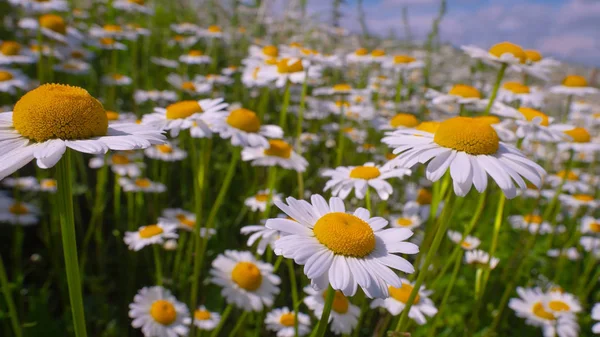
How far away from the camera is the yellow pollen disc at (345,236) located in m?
1.26

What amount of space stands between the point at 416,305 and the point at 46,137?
1721 mm

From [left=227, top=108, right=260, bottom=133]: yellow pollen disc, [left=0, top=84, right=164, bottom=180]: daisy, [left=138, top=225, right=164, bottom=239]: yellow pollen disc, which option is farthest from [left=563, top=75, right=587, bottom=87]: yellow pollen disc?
[left=0, top=84, right=164, bottom=180]: daisy

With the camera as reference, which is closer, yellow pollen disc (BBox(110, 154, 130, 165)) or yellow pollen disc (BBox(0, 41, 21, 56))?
yellow pollen disc (BBox(110, 154, 130, 165))

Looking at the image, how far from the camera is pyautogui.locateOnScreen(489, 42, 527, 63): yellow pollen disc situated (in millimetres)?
2586

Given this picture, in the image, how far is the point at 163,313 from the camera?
2.14 m

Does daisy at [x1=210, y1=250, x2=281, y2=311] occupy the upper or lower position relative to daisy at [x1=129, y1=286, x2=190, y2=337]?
upper

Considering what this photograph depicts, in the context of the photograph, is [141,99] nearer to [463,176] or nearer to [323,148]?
[323,148]

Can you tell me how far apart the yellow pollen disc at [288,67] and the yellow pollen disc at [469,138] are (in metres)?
1.85

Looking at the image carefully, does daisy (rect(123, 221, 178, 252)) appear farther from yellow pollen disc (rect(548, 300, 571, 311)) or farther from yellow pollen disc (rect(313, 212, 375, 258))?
yellow pollen disc (rect(548, 300, 571, 311))

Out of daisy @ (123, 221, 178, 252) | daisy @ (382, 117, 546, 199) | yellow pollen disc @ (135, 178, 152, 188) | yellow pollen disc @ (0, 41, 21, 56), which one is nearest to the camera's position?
daisy @ (382, 117, 546, 199)

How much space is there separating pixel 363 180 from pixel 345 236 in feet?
3.05

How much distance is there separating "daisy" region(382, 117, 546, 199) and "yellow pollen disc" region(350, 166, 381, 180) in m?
0.57

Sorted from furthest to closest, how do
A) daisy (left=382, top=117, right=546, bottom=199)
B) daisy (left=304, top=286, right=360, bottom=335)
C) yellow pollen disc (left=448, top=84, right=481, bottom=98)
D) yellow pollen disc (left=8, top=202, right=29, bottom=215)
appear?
yellow pollen disc (left=8, top=202, right=29, bottom=215)
yellow pollen disc (left=448, top=84, right=481, bottom=98)
daisy (left=304, top=286, right=360, bottom=335)
daisy (left=382, top=117, right=546, bottom=199)

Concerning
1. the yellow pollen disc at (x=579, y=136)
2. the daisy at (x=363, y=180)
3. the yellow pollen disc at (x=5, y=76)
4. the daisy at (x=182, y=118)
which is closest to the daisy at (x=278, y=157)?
the daisy at (x=363, y=180)
